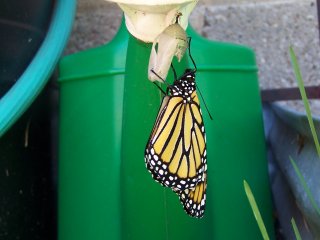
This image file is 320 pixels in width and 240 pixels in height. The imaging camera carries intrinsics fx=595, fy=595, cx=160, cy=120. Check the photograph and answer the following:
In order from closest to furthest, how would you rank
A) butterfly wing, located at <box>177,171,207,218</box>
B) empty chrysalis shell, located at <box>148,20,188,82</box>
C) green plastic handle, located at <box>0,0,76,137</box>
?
empty chrysalis shell, located at <box>148,20,188,82</box>
butterfly wing, located at <box>177,171,207,218</box>
green plastic handle, located at <box>0,0,76,137</box>

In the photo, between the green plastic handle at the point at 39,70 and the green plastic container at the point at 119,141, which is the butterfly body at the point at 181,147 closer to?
the green plastic container at the point at 119,141

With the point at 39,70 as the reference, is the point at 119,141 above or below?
below

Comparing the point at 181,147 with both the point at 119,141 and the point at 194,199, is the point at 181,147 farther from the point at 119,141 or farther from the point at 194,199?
the point at 119,141

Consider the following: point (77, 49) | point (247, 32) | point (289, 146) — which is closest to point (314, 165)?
point (289, 146)

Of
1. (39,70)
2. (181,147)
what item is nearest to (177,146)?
(181,147)

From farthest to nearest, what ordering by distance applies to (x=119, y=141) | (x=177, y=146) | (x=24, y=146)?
(x=24, y=146), (x=119, y=141), (x=177, y=146)

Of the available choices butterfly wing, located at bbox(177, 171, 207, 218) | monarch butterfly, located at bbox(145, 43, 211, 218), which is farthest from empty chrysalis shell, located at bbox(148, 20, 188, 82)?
butterfly wing, located at bbox(177, 171, 207, 218)

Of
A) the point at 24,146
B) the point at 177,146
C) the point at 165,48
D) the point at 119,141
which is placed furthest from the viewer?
the point at 24,146

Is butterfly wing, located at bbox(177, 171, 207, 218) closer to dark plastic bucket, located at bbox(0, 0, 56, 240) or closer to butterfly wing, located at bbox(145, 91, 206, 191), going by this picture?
butterfly wing, located at bbox(145, 91, 206, 191)
